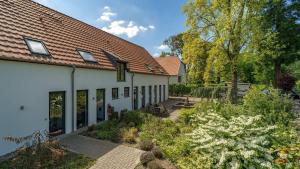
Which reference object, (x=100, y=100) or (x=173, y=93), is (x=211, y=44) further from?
(x=173, y=93)

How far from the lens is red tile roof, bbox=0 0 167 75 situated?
28.9ft

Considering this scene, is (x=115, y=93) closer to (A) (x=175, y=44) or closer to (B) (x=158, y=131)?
(B) (x=158, y=131)

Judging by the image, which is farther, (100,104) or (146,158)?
(100,104)

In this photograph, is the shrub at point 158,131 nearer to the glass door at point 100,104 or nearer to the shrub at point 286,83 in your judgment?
the glass door at point 100,104

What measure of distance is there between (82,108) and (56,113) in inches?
77.5

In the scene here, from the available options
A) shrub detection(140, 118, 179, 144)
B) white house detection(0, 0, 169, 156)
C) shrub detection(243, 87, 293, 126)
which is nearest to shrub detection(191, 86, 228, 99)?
white house detection(0, 0, 169, 156)

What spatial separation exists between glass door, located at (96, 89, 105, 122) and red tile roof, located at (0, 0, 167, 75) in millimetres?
1698

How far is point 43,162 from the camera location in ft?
23.4

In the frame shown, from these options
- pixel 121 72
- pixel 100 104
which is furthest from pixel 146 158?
pixel 121 72

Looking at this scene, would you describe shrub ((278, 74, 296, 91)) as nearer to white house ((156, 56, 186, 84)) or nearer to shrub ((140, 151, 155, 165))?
white house ((156, 56, 186, 84))

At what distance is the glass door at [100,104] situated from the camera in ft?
45.8

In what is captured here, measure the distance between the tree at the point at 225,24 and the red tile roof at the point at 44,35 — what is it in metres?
9.60

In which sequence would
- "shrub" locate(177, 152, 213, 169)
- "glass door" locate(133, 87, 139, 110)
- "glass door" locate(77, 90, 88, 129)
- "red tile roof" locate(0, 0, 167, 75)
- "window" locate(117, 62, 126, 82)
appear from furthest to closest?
→ 1. "glass door" locate(133, 87, 139, 110)
2. "window" locate(117, 62, 126, 82)
3. "glass door" locate(77, 90, 88, 129)
4. "red tile roof" locate(0, 0, 167, 75)
5. "shrub" locate(177, 152, 213, 169)

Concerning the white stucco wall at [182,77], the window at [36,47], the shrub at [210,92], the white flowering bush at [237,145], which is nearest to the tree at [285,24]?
the shrub at [210,92]
